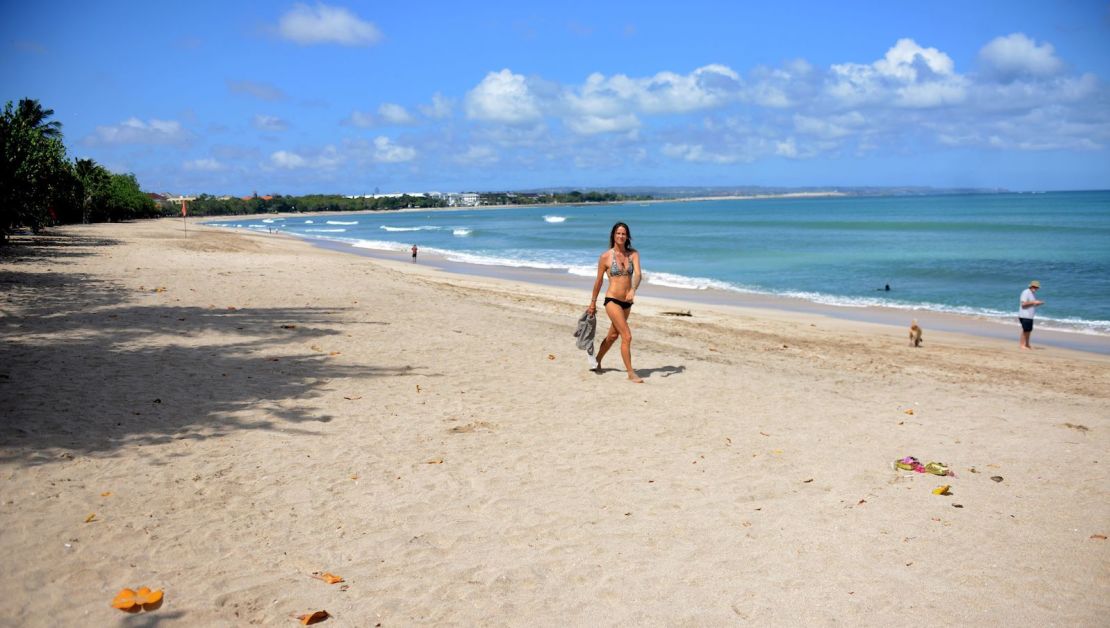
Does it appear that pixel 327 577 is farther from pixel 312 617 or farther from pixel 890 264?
pixel 890 264

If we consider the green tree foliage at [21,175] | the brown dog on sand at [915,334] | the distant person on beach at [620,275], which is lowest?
the brown dog on sand at [915,334]

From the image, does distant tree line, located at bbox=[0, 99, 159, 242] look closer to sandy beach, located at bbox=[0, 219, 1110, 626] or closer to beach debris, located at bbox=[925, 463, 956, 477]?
sandy beach, located at bbox=[0, 219, 1110, 626]

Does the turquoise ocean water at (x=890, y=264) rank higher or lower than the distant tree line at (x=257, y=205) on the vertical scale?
lower

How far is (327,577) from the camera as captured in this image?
4.29 m

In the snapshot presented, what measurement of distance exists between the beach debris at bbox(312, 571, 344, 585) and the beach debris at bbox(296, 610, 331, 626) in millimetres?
344

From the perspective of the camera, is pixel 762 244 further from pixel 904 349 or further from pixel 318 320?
pixel 318 320

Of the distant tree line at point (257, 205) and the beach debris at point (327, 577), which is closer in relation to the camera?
the beach debris at point (327, 577)

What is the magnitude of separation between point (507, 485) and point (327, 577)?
1799 millimetres

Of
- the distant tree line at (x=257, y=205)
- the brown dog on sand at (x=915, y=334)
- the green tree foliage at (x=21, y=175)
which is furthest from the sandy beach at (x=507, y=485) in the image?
the distant tree line at (x=257, y=205)

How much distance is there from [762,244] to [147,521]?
163ft

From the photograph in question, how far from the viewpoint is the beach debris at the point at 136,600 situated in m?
3.78

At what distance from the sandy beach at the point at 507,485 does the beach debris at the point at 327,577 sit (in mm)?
38

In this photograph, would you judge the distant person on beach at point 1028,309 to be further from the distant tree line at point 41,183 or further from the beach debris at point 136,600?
the distant tree line at point 41,183

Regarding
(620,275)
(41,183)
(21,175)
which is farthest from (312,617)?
(41,183)
